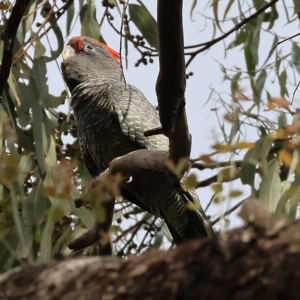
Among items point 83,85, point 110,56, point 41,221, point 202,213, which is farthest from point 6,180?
point 110,56

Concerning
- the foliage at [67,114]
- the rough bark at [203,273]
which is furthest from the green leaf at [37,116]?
the rough bark at [203,273]

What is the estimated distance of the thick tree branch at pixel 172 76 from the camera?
4.04ft

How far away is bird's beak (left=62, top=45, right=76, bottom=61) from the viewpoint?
280 centimetres

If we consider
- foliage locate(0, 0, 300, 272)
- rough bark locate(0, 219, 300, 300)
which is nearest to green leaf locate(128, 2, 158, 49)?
foliage locate(0, 0, 300, 272)

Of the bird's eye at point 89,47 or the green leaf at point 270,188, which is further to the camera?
the bird's eye at point 89,47

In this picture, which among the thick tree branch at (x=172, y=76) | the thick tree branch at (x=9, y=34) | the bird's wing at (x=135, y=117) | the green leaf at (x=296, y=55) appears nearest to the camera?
the thick tree branch at (x=172, y=76)

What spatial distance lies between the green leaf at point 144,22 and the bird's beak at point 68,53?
0.63 m

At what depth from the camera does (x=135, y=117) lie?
2396 millimetres

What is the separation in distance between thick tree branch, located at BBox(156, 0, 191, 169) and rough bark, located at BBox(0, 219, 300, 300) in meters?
0.61

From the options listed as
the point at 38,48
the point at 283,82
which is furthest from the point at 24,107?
the point at 283,82

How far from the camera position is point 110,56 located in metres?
2.94

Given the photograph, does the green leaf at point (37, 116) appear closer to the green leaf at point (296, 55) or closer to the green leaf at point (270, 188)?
the green leaf at point (270, 188)

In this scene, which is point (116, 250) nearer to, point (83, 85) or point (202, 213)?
point (202, 213)

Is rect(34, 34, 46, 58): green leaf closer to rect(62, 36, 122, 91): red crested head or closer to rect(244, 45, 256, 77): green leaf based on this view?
rect(62, 36, 122, 91): red crested head
